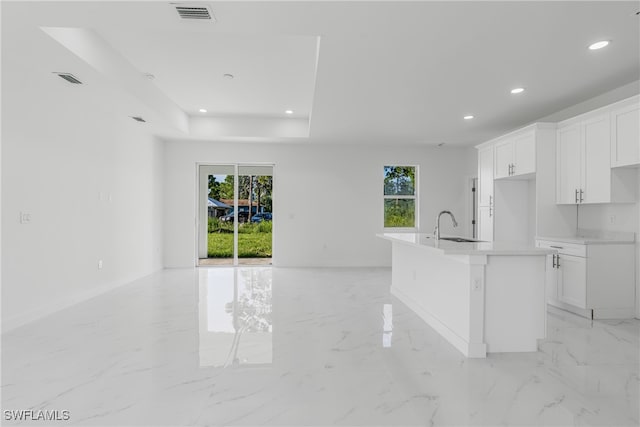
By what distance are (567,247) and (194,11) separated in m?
4.50

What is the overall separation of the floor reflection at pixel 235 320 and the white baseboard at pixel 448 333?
1.58 meters

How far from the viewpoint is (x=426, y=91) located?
4.19m

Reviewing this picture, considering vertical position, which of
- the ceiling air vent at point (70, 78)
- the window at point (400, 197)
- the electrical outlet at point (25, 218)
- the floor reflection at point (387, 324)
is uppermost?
the ceiling air vent at point (70, 78)

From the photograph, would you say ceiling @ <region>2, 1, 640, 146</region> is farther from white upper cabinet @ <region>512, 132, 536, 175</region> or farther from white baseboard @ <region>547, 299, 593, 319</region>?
white baseboard @ <region>547, 299, 593, 319</region>

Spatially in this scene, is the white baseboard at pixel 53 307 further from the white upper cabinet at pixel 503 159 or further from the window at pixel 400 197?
the white upper cabinet at pixel 503 159

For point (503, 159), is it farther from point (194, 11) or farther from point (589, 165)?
point (194, 11)

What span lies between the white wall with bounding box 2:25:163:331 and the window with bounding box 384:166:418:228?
4.90 metres

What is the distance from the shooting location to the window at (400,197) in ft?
25.5

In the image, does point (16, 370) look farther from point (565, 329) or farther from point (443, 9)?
point (565, 329)

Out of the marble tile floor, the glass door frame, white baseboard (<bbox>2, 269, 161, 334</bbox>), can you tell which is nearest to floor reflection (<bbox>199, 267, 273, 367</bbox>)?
the marble tile floor

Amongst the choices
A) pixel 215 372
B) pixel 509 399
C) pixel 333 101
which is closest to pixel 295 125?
pixel 333 101

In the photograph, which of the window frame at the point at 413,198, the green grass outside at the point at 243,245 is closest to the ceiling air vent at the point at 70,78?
the green grass outside at the point at 243,245

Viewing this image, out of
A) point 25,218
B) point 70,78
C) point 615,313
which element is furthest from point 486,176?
point 25,218

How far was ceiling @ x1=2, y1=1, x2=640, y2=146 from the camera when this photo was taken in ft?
8.20
